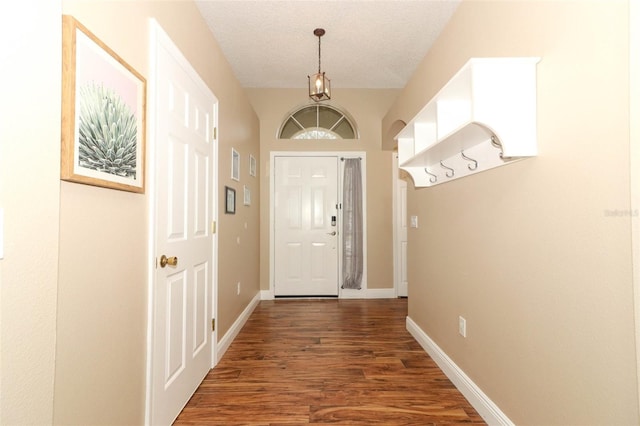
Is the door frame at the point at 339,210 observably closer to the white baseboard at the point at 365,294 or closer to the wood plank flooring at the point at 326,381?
the white baseboard at the point at 365,294

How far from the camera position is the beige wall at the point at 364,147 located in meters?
4.62

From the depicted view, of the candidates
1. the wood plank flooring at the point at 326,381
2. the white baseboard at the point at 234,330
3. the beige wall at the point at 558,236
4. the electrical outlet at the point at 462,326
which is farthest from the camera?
the white baseboard at the point at 234,330

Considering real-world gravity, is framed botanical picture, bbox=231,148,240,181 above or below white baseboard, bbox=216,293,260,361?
above

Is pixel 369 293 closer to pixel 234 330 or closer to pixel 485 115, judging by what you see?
pixel 234 330

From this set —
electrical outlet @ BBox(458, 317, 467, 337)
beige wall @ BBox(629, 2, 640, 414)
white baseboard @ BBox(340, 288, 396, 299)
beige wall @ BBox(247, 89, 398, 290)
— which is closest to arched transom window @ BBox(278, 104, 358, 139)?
beige wall @ BBox(247, 89, 398, 290)

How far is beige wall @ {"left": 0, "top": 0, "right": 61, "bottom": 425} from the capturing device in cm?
80

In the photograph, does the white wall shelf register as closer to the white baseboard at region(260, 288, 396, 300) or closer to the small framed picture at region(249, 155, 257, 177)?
the small framed picture at region(249, 155, 257, 177)

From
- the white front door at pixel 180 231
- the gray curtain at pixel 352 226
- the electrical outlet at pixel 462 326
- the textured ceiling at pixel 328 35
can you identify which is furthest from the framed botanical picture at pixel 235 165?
the electrical outlet at pixel 462 326

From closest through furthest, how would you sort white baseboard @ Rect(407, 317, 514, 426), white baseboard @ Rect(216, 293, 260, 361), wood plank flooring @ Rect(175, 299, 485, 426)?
white baseboard @ Rect(407, 317, 514, 426) < wood plank flooring @ Rect(175, 299, 485, 426) < white baseboard @ Rect(216, 293, 260, 361)

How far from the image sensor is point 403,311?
4016mm

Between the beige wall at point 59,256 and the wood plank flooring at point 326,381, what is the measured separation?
0.67 metres

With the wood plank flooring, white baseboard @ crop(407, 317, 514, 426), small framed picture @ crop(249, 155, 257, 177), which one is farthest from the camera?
small framed picture @ crop(249, 155, 257, 177)

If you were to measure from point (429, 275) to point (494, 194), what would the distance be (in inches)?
47.2

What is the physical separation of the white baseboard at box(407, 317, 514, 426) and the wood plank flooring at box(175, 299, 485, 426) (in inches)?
1.8
